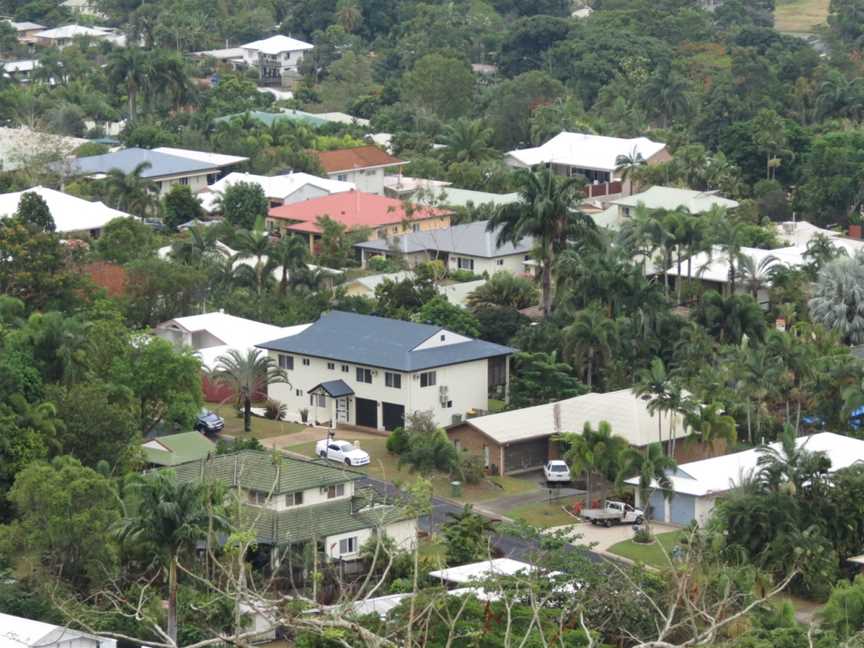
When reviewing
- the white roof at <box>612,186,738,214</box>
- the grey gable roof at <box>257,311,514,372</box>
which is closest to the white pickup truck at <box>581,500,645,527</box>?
the grey gable roof at <box>257,311,514,372</box>

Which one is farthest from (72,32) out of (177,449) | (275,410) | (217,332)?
(177,449)

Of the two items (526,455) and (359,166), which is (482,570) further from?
(359,166)

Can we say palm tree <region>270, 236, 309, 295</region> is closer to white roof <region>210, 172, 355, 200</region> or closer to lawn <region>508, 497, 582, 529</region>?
white roof <region>210, 172, 355, 200</region>

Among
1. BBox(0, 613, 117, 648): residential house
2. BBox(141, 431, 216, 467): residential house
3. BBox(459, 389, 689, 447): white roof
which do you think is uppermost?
BBox(0, 613, 117, 648): residential house

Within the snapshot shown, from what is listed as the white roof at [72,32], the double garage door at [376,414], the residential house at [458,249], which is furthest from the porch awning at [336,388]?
the white roof at [72,32]

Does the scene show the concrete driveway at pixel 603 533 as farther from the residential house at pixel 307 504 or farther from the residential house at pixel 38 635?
Answer: the residential house at pixel 38 635

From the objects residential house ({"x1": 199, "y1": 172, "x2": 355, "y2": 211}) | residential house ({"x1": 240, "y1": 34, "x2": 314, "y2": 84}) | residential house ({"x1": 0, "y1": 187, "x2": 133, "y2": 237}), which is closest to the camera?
residential house ({"x1": 0, "y1": 187, "x2": 133, "y2": 237})
